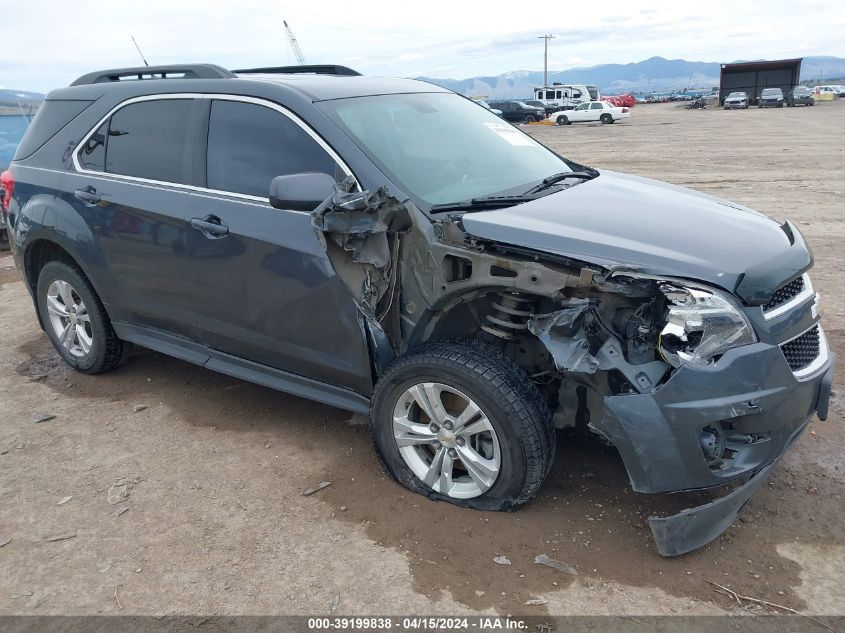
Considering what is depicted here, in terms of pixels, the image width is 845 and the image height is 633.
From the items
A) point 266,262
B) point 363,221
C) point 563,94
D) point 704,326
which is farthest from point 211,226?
point 563,94

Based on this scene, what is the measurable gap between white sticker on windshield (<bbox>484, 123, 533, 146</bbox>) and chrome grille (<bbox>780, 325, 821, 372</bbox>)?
6.43 feet

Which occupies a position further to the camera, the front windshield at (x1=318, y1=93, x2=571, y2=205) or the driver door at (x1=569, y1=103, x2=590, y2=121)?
the driver door at (x1=569, y1=103, x2=590, y2=121)

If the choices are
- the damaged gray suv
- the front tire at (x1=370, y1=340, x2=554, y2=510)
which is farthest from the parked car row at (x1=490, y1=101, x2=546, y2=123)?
the front tire at (x1=370, y1=340, x2=554, y2=510)

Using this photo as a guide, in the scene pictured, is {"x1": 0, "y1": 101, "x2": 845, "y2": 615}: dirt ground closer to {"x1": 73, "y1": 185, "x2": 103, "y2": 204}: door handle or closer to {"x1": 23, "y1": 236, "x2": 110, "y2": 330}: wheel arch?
{"x1": 23, "y1": 236, "x2": 110, "y2": 330}: wheel arch

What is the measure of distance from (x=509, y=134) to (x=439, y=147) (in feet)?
2.41

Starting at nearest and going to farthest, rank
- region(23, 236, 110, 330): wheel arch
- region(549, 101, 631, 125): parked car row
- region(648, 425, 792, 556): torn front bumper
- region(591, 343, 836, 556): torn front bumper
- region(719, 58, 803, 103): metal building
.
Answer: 1. region(591, 343, 836, 556): torn front bumper
2. region(648, 425, 792, 556): torn front bumper
3. region(23, 236, 110, 330): wheel arch
4. region(549, 101, 631, 125): parked car row
5. region(719, 58, 803, 103): metal building

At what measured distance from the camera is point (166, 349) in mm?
4281

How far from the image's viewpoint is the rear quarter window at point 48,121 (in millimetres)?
4609

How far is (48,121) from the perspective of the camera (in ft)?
15.6

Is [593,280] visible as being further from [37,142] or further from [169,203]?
[37,142]

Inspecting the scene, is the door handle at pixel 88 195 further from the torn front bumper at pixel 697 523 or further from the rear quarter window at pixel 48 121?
the torn front bumper at pixel 697 523

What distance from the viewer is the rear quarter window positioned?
4609mm

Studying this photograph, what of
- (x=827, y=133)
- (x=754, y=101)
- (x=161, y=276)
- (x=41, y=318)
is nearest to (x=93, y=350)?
(x=41, y=318)

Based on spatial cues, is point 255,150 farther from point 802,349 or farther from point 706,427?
point 802,349
